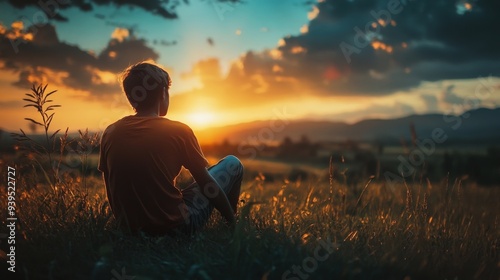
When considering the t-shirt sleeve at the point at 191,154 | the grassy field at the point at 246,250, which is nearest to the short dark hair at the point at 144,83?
the t-shirt sleeve at the point at 191,154

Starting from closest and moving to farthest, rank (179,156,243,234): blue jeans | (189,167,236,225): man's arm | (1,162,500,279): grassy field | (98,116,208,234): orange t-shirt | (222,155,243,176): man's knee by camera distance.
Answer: (1,162,500,279): grassy field, (98,116,208,234): orange t-shirt, (189,167,236,225): man's arm, (179,156,243,234): blue jeans, (222,155,243,176): man's knee

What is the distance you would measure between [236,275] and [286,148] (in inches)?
1111

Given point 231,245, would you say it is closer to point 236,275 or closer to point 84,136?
point 236,275

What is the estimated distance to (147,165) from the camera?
151 inches

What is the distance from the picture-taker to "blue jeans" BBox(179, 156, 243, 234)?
423 cm

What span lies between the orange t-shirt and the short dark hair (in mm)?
173

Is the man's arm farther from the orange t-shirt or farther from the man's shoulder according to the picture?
the man's shoulder

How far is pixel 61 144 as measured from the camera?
4324 millimetres

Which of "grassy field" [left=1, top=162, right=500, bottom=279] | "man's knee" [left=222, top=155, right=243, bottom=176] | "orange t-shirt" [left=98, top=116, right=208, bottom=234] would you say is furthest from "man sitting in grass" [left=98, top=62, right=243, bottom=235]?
"man's knee" [left=222, top=155, right=243, bottom=176]

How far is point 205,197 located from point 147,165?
738 mm

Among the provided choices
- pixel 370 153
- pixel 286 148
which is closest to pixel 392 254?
pixel 370 153

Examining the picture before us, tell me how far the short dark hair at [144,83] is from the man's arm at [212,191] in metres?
0.77

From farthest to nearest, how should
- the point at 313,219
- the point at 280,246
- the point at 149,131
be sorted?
the point at 313,219, the point at 149,131, the point at 280,246

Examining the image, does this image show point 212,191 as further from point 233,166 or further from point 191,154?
point 233,166
